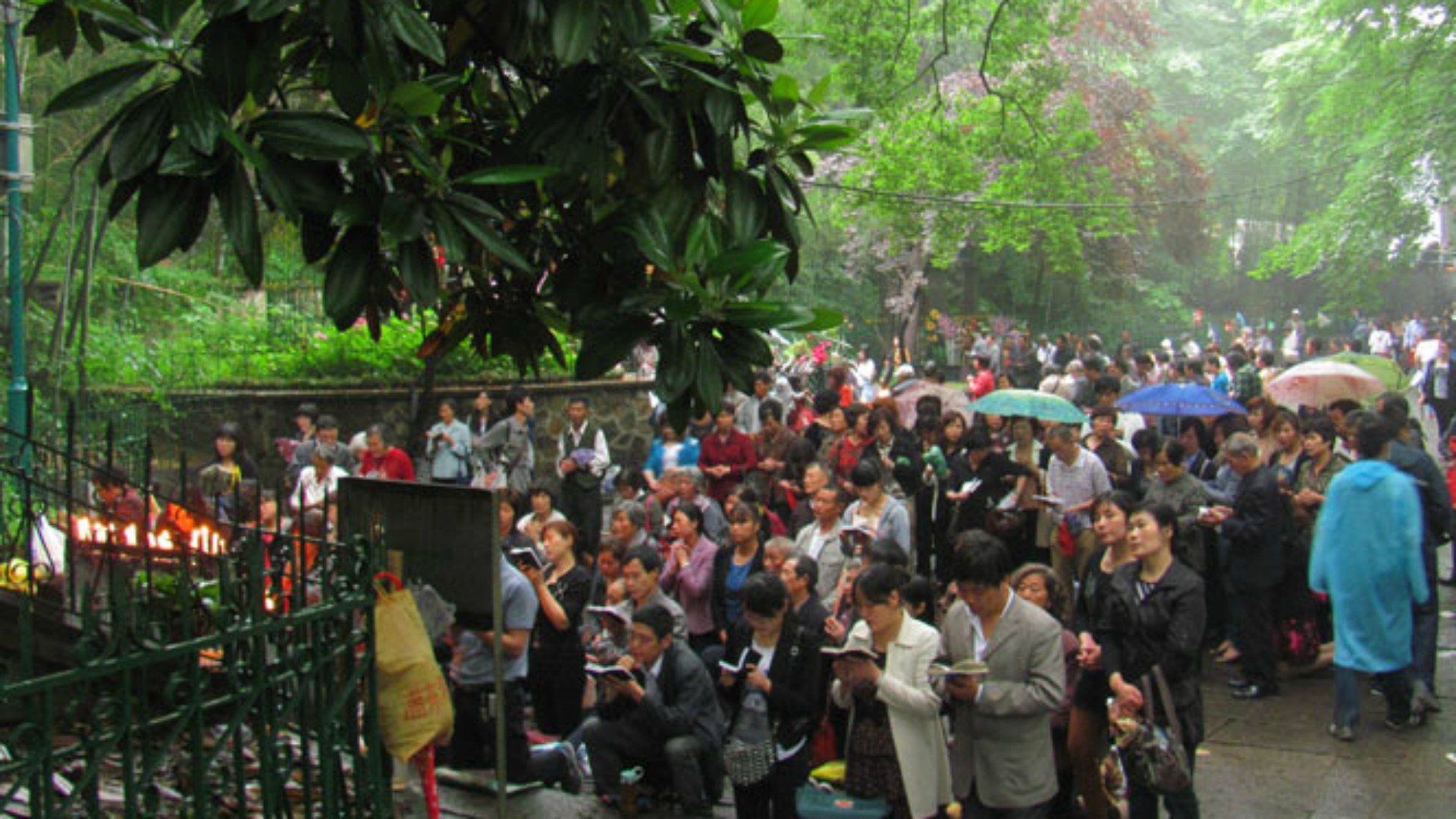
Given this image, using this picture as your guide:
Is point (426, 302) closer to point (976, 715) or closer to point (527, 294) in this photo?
point (527, 294)

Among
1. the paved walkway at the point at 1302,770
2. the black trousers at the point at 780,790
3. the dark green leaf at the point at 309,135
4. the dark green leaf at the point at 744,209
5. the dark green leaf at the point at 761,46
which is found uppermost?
the dark green leaf at the point at 761,46

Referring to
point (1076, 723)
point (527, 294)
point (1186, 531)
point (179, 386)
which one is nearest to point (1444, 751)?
point (1186, 531)

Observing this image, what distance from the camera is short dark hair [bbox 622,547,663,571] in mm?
8211

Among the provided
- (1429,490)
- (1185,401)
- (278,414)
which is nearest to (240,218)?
(1429,490)

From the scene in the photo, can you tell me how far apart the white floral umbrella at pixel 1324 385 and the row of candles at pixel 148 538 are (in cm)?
1093

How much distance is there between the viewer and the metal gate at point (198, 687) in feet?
10.4

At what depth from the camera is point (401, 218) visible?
308 centimetres

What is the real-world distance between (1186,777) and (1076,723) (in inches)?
32.5

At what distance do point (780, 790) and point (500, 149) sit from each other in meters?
4.33

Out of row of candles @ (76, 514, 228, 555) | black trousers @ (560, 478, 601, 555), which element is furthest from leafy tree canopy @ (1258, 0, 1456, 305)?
row of candles @ (76, 514, 228, 555)

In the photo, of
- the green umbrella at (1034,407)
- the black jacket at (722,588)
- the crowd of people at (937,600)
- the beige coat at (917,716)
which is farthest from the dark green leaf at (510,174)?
the green umbrella at (1034,407)

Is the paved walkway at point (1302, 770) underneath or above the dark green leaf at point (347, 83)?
underneath

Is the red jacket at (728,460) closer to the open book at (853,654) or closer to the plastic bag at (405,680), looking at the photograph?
the open book at (853,654)

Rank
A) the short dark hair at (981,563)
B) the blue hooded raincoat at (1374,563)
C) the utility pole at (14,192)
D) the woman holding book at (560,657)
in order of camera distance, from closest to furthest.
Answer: the short dark hair at (981,563) < the blue hooded raincoat at (1374,563) < the woman holding book at (560,657) < the utility pole at (14,192)
